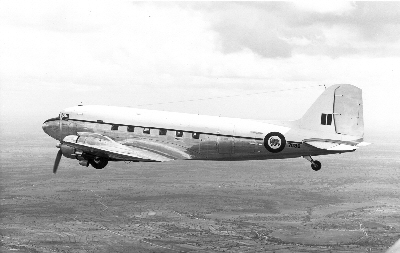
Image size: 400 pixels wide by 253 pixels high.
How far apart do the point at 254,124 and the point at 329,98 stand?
7532mm

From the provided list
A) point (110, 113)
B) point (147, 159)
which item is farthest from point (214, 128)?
point (110, 113)

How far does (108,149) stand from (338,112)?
71.8ft

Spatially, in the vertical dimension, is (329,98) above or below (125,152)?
above

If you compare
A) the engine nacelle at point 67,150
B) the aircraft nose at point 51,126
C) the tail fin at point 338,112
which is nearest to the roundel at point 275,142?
the tail fin at point 338,112

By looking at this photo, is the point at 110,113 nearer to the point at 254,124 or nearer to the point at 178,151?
the point at 178,151

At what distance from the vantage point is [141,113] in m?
45.7

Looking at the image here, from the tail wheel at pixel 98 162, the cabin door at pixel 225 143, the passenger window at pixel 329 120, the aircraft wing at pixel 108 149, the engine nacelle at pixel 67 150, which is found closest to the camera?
the passenger window at pixel 329 120

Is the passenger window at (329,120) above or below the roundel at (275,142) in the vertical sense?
above

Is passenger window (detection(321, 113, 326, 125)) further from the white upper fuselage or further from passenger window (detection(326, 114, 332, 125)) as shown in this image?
the white upper fuselage

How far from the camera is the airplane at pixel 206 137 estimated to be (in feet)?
139

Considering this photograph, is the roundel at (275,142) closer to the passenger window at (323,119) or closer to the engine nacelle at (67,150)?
the passenger window at (323,119)

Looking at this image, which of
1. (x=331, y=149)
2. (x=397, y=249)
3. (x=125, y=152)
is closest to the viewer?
(x=397, y=249)

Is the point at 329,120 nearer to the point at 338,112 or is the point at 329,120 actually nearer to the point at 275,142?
the point at 338,112

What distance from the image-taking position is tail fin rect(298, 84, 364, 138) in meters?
40.6
